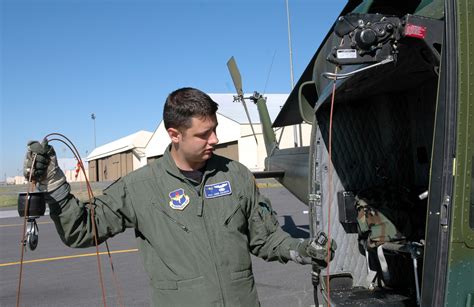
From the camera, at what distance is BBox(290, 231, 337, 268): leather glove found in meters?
2.18

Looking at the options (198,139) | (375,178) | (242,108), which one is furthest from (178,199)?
(242,108)

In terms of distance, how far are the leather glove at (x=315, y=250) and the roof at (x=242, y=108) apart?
26380 millimetres

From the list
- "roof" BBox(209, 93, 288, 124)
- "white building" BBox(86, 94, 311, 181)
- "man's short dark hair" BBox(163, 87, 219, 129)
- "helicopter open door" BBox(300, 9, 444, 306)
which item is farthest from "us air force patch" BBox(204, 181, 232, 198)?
"roof" BBox(209, 93, 288, 124)

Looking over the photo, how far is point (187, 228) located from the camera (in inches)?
87.1

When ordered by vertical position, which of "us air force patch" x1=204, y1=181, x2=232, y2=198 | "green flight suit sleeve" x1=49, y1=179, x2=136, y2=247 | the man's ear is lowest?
"green flight suit sleeve" x1=49, y1=179, x2=136, y2=247

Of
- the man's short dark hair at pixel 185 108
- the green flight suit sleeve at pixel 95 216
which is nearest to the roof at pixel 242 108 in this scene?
the man's short dark hair at pixel 185 108

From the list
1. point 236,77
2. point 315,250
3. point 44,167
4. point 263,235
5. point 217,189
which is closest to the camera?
point 44,167

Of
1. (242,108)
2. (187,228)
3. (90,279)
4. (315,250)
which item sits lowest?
(90,279)

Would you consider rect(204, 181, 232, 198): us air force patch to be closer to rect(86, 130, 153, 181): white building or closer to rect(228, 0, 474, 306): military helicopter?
rect(228, 0, 474, 306): military helicopter

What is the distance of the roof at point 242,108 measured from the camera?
30.6 metres

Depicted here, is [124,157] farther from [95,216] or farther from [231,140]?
[95,216]

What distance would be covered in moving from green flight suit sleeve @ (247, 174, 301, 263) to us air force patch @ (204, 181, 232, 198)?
0.14 meters

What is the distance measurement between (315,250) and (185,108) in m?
0.98

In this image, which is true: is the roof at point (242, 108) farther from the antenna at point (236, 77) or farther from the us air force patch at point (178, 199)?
the us air force patch at point (178, 199)
